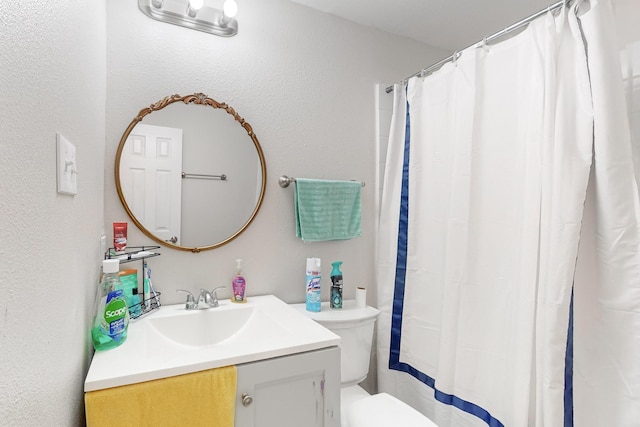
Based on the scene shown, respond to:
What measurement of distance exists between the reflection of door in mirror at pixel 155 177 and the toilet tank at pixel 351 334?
74 cm

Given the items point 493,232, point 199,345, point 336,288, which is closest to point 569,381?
point 493,232

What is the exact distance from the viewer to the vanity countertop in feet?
2.83

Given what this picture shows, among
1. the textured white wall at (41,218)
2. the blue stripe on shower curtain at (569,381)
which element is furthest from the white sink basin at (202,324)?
the blue stripe on shower curtain at (569,381)

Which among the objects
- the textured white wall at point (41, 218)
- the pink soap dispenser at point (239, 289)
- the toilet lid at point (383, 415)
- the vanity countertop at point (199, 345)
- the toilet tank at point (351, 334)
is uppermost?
the textured white wall at point (41, 218)

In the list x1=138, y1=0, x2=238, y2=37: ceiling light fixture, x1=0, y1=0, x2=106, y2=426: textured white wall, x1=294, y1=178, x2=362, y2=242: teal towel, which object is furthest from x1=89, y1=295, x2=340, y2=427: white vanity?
x1=138, y1=0, x2=238, y2=37: ceiling light fixture

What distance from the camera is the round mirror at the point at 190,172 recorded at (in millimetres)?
1388

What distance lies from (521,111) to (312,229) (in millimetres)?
1003

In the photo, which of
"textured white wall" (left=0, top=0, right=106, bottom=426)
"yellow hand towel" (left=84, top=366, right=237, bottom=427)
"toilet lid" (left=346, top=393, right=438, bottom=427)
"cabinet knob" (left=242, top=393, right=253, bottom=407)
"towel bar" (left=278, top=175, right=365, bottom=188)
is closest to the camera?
"textured white wall" (left=0, top=0, right=106, bottom=426)

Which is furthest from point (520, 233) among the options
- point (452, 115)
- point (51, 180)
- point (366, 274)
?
point (51, 180)

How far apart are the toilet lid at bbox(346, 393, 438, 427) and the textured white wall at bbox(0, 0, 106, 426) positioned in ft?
3.03

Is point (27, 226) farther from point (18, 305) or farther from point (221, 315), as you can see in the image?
point (221, 315)

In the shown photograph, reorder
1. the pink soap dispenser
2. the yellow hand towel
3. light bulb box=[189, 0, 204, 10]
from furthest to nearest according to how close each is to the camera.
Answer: the pink soap dispenser → light bulb box=[189, 0, 204, 10] → the yellow hand towel

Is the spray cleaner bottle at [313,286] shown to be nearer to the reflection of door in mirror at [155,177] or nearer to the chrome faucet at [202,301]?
the chrome faucet at [202,301]

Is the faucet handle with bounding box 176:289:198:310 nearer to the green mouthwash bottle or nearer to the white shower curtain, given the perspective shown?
the green mouthwash bottle
